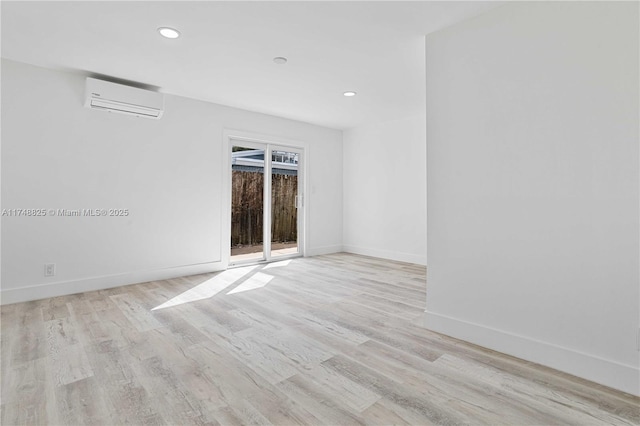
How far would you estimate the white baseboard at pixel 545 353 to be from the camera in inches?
66.3

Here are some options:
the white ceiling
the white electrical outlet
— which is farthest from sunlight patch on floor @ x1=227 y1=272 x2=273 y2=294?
the white ceiling

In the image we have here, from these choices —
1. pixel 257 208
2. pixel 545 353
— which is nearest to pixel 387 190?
pixel 257 208

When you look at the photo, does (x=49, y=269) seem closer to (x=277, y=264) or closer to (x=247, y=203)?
(x=247, y=203)

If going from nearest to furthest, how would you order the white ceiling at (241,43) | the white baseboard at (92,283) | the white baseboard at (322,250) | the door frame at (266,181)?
the white ceiling at (241,43), the white baseboard at (92,283), the door frame at (266,181), the white baseboard at (322,250)

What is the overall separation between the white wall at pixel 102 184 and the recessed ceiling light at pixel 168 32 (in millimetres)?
1638

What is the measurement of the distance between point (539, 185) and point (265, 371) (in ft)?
6.92

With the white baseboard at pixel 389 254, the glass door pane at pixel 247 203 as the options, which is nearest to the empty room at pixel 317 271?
the glass door pane at pixel 247 203

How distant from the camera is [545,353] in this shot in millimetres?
1945

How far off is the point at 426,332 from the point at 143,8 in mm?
3278

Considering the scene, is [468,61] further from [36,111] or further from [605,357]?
[36,111]

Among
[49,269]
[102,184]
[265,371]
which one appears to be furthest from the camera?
[102,184]

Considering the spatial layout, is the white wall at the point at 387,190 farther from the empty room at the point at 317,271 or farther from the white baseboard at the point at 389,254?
the empty room at the point at 317,271

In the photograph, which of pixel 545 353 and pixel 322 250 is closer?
pixel 545 353

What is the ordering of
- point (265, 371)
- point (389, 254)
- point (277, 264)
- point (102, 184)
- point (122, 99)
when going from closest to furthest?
point (265, 371) → point (122, 99) → point (102, 184) → point (277, 264) → point (389, 254)
